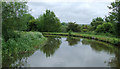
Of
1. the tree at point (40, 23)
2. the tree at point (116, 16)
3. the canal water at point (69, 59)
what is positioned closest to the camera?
the canal water at point (69, 59)

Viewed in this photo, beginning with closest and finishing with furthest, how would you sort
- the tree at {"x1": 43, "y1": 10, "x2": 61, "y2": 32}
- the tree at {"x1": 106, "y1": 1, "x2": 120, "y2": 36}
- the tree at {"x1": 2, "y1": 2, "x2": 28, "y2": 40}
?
the tree at {"x1": 2, "y1": 2, "x2": 28, "y2": 40} → the tree at {"x1": 106, "y1": 1, "x2": 120, "y2": 36} → the tree at {"x1": 43, "y1": 10, "x2": 61, "y2": 32}

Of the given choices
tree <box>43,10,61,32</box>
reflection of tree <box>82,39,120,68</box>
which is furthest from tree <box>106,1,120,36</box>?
tree <box>43,10,61,32</box>

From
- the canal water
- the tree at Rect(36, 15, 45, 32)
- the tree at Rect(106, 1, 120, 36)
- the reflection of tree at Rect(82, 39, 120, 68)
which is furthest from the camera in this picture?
the tree at Rect(36, 15, 45, 32)

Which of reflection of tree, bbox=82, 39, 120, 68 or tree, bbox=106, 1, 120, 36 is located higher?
tree, bbox=106, 1, 120, 36

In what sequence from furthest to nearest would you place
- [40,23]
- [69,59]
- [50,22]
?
[40,23] → [50,22] → [69,59]

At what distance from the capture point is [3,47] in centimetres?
708

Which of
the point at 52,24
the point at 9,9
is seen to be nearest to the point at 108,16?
the point at 9,9

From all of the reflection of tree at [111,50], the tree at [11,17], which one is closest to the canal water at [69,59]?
the reflection of tree at [111,50]

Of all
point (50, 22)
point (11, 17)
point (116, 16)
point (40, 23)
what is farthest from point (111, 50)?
point (40, 23)

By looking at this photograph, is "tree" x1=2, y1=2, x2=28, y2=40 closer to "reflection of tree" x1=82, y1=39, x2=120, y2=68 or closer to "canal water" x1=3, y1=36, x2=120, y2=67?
"canal water" x1=3, y1=36, x2=120, y2=67

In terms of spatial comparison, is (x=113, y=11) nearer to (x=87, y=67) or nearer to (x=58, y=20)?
(x=87, y=67)

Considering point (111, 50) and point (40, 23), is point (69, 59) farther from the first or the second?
point (40, 23)

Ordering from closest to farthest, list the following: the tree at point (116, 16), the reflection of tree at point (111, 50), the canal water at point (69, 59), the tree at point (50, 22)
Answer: the canal water at point (69, 59) → the reflection of tree at point (111, 50) → the tree at point (116, 16) → the tree at point (50, 22)

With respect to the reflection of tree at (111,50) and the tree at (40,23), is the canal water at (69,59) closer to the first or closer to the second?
the reflection of tree at (111,50)
